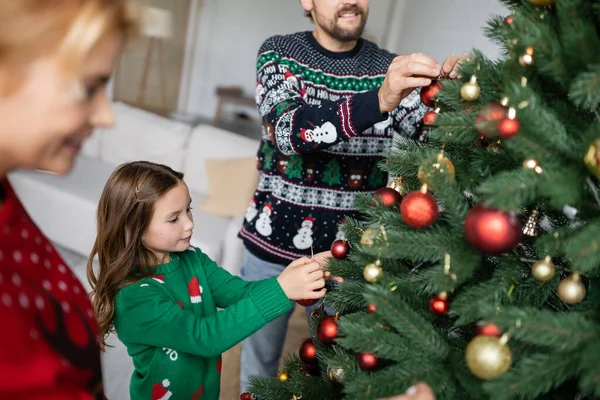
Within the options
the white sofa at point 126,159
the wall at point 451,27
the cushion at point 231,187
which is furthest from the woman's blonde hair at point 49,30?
the cushion at point 231,187

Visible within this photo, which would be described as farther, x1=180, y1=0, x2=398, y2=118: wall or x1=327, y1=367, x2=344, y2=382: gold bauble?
x1=180, y1=0, x2=398, y2=118: wall

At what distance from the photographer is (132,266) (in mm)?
1157

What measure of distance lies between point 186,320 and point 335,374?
32 centimetres

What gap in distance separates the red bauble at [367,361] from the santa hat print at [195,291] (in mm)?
494

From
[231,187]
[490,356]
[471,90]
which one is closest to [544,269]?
[490,356]

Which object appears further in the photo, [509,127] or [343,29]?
[343,29]

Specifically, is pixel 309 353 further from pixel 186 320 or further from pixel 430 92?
pixel 430 92

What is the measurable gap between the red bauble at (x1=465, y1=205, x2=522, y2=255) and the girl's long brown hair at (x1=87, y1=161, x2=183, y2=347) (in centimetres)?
72

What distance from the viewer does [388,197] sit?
912 mm

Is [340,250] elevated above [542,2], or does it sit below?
below

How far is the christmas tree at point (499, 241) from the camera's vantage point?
62 cm

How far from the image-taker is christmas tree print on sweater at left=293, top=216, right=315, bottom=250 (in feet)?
4.68

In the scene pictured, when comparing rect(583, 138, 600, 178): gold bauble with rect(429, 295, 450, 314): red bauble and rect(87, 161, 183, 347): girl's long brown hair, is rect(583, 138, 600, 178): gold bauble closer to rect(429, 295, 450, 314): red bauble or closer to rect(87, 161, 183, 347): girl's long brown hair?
rect(429, 295, 450, 314): red bauble

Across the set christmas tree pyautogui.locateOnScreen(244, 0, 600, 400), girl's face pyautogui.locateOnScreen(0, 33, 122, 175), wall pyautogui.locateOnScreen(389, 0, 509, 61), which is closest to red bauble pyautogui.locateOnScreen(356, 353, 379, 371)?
christmas tree pyautogui.locateOnScreen(244, 0, 600, 400)
